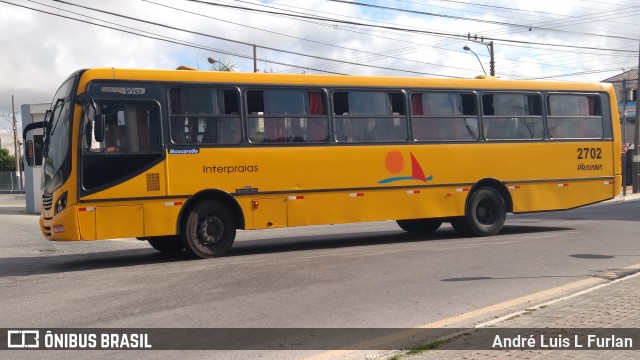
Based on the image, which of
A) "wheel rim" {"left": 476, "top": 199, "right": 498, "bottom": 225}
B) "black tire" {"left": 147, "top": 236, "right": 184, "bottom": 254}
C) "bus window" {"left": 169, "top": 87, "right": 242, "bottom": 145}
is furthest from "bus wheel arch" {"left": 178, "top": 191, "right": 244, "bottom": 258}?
"wheel rim" {"left": 476, "top": 199, "right": 498, "bottom": 225}

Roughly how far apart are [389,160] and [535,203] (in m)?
3.93

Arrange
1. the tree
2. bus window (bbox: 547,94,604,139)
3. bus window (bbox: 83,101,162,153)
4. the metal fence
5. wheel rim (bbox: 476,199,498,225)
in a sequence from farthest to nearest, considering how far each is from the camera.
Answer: the tree < the metal fence < bus window (bbox: 547,94,604,139) < wheel rim (bbox: 476,199,498,225) < bus window (bbox: 83,101,162,153)

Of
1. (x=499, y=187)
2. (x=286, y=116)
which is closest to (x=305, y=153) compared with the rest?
(x=286, y=116)

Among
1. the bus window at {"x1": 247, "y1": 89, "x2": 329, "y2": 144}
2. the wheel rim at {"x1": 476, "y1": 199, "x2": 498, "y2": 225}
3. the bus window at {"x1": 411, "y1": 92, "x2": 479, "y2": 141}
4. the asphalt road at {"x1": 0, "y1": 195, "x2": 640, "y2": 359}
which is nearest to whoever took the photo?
the asphalt road at {"x1": 0, "y1": 195, "x2": 640, "y2": 359}

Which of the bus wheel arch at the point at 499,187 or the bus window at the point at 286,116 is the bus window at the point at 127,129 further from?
the bus wheel arch at the point at 499,187

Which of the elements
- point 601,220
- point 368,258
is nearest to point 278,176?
point 368,258

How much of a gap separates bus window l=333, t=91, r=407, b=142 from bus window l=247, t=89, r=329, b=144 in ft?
1.21

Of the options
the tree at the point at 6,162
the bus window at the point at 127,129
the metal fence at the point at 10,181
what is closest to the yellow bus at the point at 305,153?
the bus window at the point at 127,129

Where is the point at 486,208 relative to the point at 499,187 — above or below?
below

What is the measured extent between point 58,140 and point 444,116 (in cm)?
765

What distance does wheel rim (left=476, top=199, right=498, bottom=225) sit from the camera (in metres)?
16.0

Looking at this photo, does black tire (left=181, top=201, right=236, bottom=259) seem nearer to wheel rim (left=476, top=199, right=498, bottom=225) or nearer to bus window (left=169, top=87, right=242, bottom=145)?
bus window (left=169, top=87, right=242, bottom=145)

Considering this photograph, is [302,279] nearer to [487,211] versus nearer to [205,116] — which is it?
[205,116]

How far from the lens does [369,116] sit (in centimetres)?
1455
